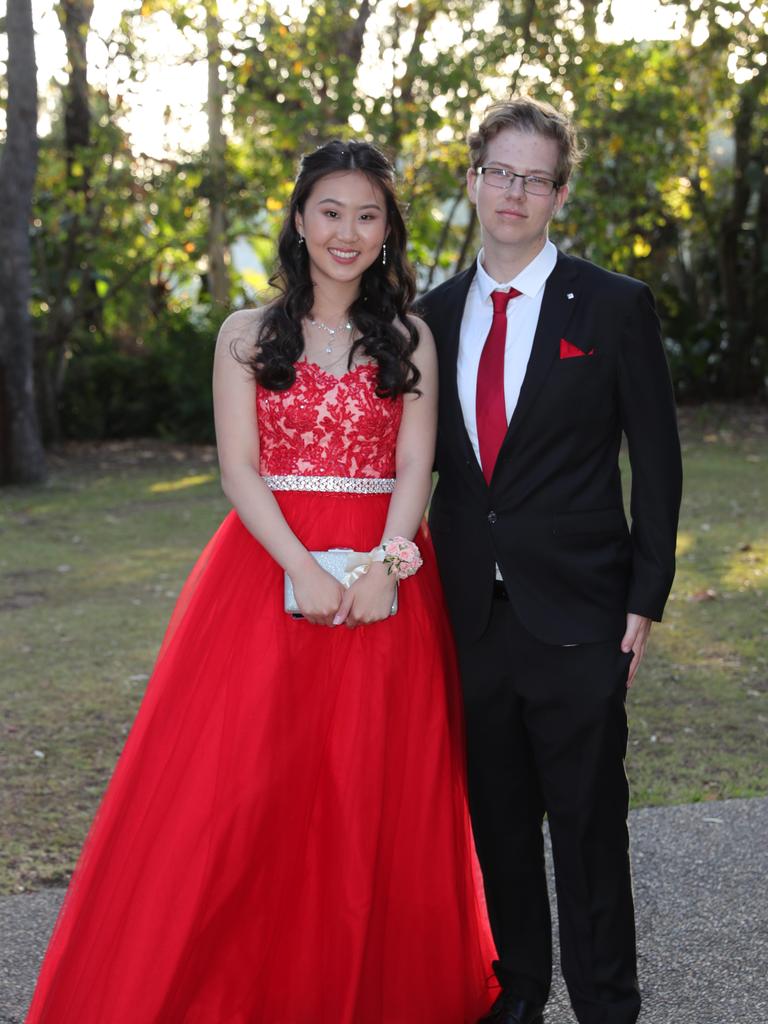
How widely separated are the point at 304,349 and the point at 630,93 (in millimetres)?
12849

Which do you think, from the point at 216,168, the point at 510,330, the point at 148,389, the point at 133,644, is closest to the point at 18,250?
the point at 216,168

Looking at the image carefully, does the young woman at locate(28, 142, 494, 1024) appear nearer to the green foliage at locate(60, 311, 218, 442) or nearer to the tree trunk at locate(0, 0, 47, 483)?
the tree trunk at locate(0, 0, 47, 483)

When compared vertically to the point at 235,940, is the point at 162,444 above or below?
below

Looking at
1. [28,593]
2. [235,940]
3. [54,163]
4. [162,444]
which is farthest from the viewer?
[54,163]

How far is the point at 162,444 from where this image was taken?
16281mm

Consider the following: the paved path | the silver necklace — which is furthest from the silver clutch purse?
the paved path

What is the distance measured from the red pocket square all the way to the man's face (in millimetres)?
254

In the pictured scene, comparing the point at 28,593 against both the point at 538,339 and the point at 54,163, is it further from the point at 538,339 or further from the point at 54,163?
the point at 54,163

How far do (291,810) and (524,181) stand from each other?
1558 mm

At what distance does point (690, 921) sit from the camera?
376cm

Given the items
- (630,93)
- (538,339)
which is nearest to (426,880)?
(538,339)

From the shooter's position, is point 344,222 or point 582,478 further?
point 344,222

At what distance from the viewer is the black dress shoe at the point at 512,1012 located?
10.4 ft

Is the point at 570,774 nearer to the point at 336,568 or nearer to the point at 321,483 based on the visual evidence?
the point at 336,568
